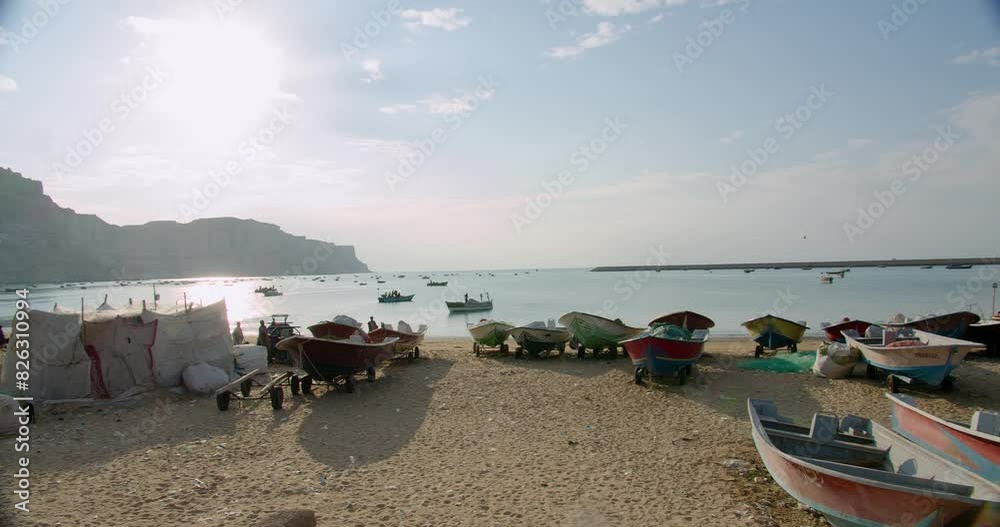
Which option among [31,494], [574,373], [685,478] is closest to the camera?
[31,494]

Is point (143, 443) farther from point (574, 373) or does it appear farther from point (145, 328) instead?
point (574, 373)

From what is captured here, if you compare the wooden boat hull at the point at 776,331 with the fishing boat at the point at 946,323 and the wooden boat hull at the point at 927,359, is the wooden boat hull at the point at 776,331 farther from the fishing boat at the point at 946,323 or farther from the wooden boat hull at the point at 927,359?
the wooden boat hull at the point at 927,359

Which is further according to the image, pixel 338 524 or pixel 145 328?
pixel 145 328

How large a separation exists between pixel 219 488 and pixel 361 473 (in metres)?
1.73

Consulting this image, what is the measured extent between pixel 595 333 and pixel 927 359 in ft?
26.4

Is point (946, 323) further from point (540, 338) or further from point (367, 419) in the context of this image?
point (367, 419)

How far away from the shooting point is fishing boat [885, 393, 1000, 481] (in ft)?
17.1

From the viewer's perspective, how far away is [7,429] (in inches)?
330

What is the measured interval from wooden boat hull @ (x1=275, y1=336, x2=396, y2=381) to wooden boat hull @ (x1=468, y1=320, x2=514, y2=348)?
637 cm

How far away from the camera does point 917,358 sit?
10336 millimetres

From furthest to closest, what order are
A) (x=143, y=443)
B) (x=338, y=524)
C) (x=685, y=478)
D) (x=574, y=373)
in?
(x=574, y=373) → (x=143, y=443) → (x=685, y=478) → (x=338, y=524)

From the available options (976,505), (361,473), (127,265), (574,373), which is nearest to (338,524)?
(361,473)

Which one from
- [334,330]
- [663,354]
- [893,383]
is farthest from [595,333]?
[334,330]

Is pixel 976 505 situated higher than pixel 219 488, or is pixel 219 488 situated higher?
pixel 976 505
